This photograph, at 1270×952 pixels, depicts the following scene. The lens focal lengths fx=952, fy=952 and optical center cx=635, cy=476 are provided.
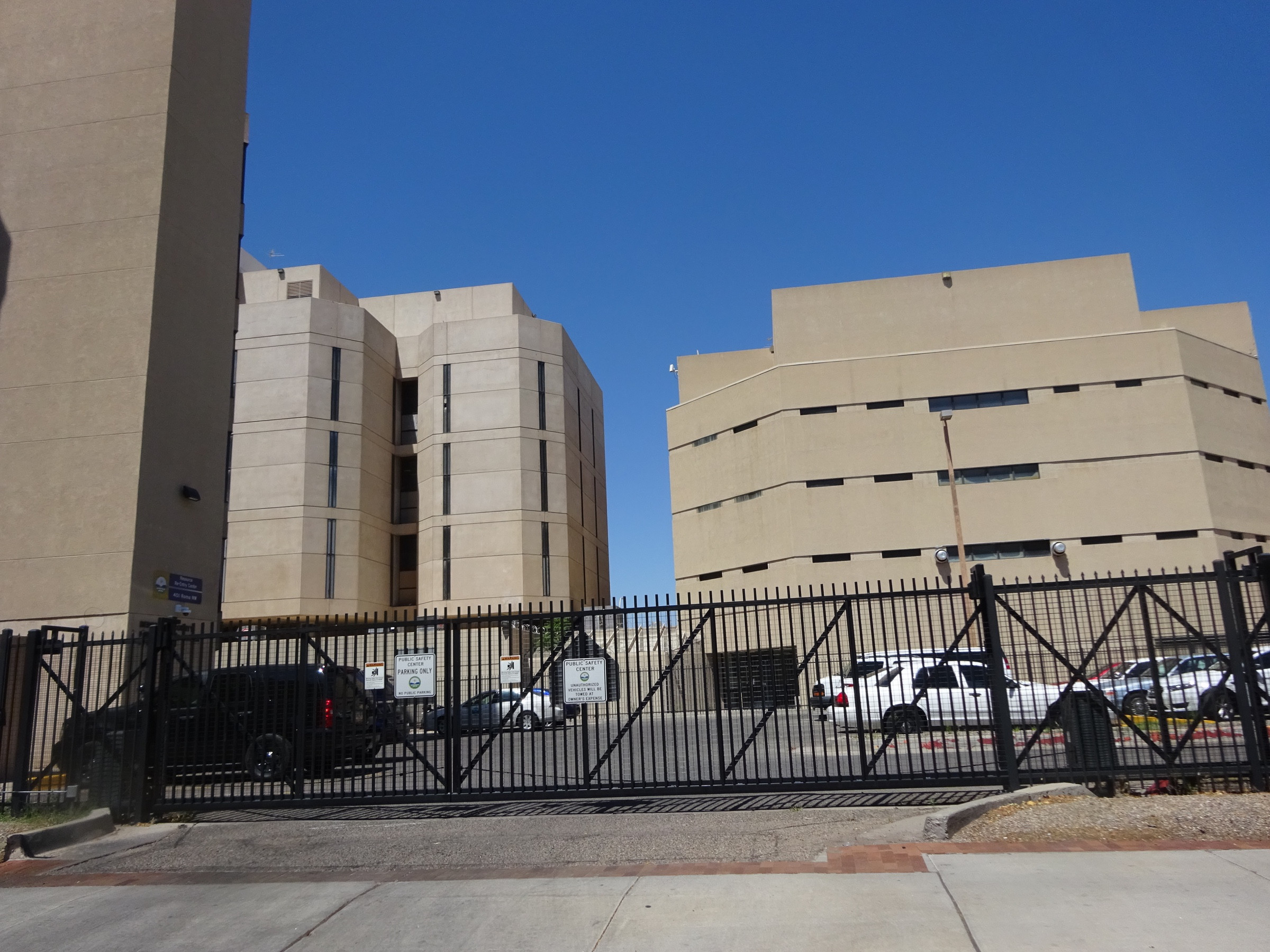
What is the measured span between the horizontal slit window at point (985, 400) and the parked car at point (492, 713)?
34.4 metres

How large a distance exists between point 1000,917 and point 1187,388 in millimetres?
40874

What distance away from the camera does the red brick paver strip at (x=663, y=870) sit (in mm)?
7586

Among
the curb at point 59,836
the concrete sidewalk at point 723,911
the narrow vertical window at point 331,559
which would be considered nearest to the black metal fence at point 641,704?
the curb at point 59,836

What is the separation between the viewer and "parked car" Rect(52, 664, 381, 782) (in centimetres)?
1083

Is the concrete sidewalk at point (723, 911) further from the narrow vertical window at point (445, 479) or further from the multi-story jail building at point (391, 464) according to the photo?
the narrow vertical window at point (445, 479)

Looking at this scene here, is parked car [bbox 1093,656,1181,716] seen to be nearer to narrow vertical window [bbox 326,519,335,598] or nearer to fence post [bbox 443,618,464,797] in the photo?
fence post [bbox 443,618,464,797]

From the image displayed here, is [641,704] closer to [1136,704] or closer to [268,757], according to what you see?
[268,757]

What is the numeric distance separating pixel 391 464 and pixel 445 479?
5.20m

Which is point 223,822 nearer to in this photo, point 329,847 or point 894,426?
point 329,847

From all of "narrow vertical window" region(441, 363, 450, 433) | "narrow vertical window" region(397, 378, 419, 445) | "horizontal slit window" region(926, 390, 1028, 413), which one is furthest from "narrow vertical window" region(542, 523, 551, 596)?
"horizontal slit window" region(926, 390, 1028, 413)

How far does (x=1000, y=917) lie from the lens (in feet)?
19.9

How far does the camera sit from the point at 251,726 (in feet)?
36.4

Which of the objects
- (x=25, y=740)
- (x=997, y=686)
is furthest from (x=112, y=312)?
(x=997, y=686)

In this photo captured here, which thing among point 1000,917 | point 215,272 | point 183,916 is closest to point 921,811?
point 1000,917
